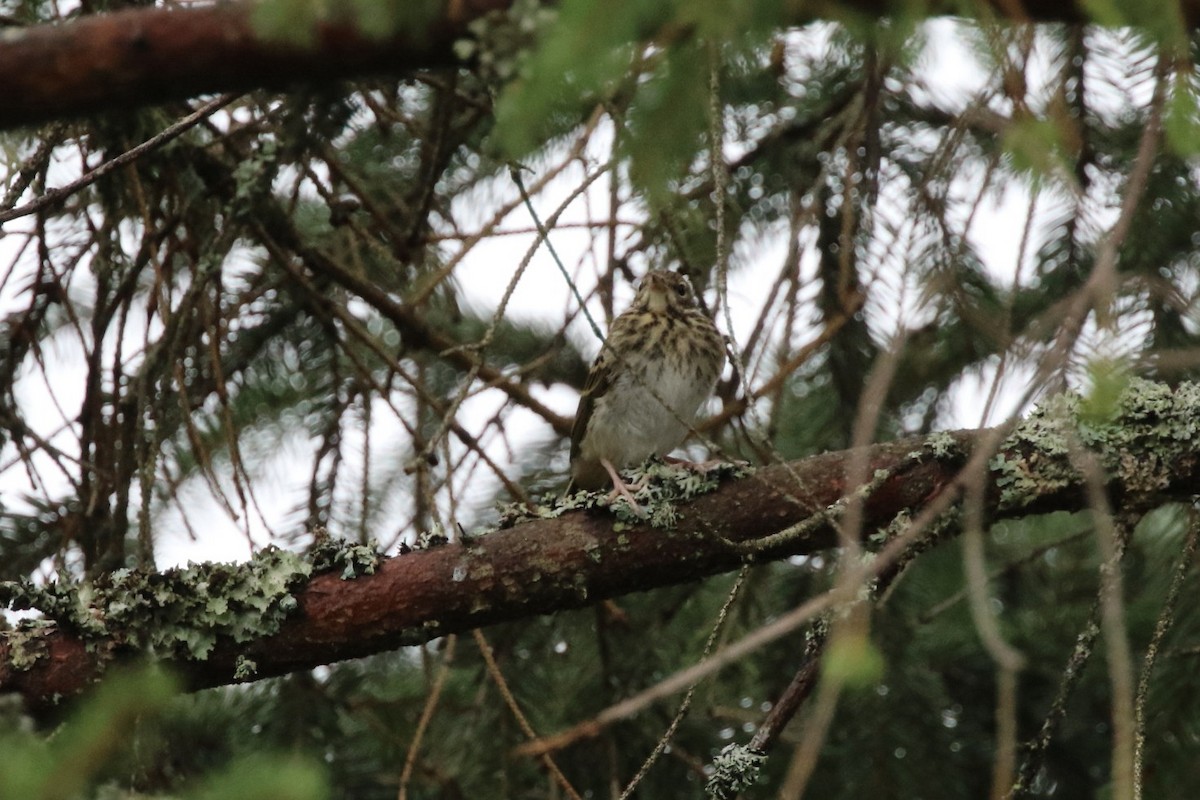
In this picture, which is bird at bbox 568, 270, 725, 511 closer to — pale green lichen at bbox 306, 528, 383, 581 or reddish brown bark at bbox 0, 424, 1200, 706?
reddish brown bark at bbox 0, 424, 1200, 706

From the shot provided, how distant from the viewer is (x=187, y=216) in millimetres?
3889

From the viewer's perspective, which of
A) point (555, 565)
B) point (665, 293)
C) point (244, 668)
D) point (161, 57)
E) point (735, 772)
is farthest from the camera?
point (665, 293)

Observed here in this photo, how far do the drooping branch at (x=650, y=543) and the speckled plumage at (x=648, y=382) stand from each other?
59.7 inches

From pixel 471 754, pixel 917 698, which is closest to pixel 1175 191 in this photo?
pixel 917 698

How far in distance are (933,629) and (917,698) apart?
0.61 meters

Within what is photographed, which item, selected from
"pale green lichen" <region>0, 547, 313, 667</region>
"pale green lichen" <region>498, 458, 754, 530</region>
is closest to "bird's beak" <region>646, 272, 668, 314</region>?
"pale green lichen" <region>498, 458, 754, 530</region>

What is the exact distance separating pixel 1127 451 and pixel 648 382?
2.07 m

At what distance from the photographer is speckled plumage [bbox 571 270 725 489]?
4852mm

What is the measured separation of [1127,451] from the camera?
3.18 meters

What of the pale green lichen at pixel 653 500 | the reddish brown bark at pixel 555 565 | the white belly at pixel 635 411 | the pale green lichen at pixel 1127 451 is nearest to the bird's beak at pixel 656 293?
the white belly at pixel 635 411

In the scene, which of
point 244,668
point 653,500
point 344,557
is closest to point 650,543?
point 653,500

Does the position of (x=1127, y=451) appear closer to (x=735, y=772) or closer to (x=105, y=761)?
(x=735, y=772)

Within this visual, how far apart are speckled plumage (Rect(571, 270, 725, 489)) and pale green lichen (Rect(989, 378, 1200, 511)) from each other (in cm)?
172

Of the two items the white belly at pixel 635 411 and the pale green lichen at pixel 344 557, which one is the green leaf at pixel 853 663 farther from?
the white belly at pixel 635 411
